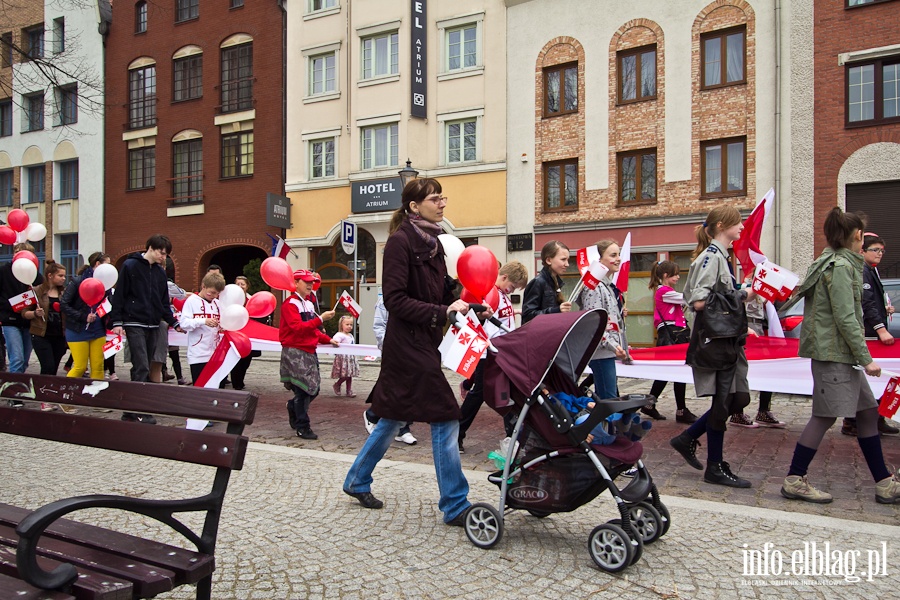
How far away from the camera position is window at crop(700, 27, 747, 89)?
1898 centimetres

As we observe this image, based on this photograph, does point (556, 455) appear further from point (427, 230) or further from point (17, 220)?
point (17, 220)

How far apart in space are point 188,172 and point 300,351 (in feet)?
76.1

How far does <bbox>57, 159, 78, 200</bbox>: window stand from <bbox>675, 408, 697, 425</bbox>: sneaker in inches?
1186

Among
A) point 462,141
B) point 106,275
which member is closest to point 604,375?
point 106,275

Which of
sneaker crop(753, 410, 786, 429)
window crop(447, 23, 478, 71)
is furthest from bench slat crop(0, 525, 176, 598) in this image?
window crop(447, 23, 478, 71)

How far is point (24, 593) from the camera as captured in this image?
2.16 metres

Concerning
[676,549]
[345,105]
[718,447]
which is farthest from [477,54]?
[676,549]

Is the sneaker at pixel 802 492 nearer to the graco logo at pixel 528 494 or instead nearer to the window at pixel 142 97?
the graco logo at pixel 528 494

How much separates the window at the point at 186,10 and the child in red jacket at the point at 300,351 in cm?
2431

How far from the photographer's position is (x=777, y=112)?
18.2 meters

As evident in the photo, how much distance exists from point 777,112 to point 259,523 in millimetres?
17818

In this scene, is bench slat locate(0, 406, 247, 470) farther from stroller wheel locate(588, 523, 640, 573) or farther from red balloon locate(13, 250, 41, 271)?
red balloon locate(13, 250, 41, 271)

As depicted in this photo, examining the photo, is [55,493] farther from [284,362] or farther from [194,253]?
[194,253]

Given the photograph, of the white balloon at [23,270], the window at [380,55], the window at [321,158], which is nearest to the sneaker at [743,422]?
the white balloon at [23,270]
